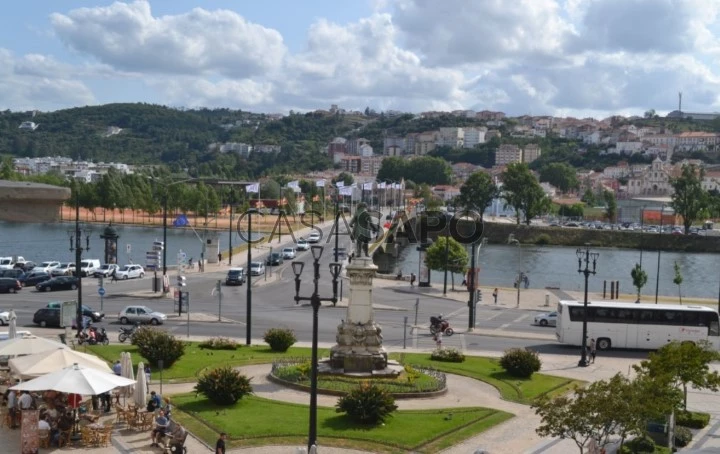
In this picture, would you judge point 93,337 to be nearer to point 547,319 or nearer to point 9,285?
point 9,285

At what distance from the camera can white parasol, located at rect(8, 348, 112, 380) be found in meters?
20.4

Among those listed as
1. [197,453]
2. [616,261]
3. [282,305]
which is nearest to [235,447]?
[197,453]

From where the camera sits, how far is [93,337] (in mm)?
32562

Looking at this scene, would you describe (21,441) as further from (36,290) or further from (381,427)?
(36,290)

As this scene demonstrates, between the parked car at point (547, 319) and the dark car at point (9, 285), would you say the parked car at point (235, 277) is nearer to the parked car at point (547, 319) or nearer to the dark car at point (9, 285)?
the dark car at point (9, 285)

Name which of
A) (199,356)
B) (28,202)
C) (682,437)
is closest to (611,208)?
(199,356)

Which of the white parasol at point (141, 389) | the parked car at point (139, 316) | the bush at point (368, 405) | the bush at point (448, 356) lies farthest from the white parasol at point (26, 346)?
the parked car at point (139, 316)

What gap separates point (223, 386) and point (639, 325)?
71.1 ft

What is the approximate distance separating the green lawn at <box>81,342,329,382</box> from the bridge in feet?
53.2

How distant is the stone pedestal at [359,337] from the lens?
27219 mm

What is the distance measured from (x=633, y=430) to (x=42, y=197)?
13621 mm

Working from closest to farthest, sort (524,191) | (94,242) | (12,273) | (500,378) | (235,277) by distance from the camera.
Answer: (500,378)
(12,273)
(235,277)
(94,242)
(524,191)

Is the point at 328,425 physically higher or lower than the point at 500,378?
higher

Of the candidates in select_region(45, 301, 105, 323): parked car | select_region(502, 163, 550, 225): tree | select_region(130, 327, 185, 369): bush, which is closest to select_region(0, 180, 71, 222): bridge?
select_region(130, 327, 185, 369): bush
